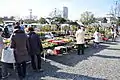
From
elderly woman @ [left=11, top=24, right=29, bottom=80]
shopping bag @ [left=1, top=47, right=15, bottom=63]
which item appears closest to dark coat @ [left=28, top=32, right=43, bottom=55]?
elderly woman @ [left=11, top=24, right=29, bottom=80]

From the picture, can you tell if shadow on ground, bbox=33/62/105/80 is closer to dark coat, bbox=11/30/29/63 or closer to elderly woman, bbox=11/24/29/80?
elderly woman, bbox=11/24/29/80

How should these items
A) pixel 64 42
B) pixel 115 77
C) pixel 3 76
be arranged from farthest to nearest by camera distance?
pixel 64 42
pixel 115 77
pixel 3 76

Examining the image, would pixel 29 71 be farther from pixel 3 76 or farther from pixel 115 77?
pixel 115 77

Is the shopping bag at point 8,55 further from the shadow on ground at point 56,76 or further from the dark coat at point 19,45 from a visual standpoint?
the shadow on ground at point 56,76

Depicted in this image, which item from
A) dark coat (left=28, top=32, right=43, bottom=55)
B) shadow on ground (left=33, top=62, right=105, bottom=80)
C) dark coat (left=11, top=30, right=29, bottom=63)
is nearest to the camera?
dark coat (left=11, top=30, right=29, bottom=63)

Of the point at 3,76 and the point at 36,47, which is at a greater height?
the point at 36,47

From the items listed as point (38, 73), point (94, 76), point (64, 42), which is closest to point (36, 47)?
point (38, 73)

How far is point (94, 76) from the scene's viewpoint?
950 cm

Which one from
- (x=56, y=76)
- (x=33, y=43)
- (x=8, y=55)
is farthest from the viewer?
(x=33, y=43)

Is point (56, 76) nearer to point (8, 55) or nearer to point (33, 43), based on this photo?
point (33, 43)

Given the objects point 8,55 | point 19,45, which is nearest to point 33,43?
point 19,45

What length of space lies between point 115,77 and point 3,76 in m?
3.74

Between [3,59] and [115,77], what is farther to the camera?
[115,77]

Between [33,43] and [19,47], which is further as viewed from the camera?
[33,43]
